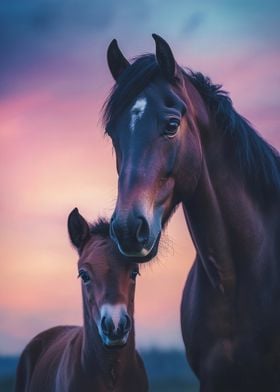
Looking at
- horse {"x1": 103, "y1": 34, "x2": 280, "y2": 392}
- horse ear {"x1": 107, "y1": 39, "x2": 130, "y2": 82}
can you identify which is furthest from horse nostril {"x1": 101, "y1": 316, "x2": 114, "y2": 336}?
horse ear {"x1": 107, "y1": 39, "x2": 130, "y2": 82}

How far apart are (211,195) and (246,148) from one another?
372 mm

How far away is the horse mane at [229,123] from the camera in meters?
3.62

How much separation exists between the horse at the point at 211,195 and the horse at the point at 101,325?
1436 mm

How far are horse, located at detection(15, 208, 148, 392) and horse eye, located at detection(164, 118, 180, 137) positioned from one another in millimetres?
2180

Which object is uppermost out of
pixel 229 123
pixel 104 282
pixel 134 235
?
pixel 229 123

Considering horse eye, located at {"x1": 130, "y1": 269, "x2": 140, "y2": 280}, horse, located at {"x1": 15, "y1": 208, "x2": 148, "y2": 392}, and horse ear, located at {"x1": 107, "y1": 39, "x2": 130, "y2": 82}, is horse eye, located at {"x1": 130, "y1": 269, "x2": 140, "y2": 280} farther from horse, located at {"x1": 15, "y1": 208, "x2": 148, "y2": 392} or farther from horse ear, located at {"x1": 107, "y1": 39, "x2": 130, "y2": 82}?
horse ear, located at {"x1": 107, "y1": 39, "x2": 130, "y2": 82}

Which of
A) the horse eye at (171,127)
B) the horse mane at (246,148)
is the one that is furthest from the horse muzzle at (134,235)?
the horse mane at (246,148)

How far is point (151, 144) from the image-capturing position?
3381 millimetres

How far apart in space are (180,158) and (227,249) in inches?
25.7

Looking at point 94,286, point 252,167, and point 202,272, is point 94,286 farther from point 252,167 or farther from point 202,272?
point 252,167

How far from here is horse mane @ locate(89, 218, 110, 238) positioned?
6.39 meters

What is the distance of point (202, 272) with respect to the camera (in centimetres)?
394

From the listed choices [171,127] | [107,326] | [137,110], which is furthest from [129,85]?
[107,326]

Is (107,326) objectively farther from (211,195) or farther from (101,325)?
(211,195)
